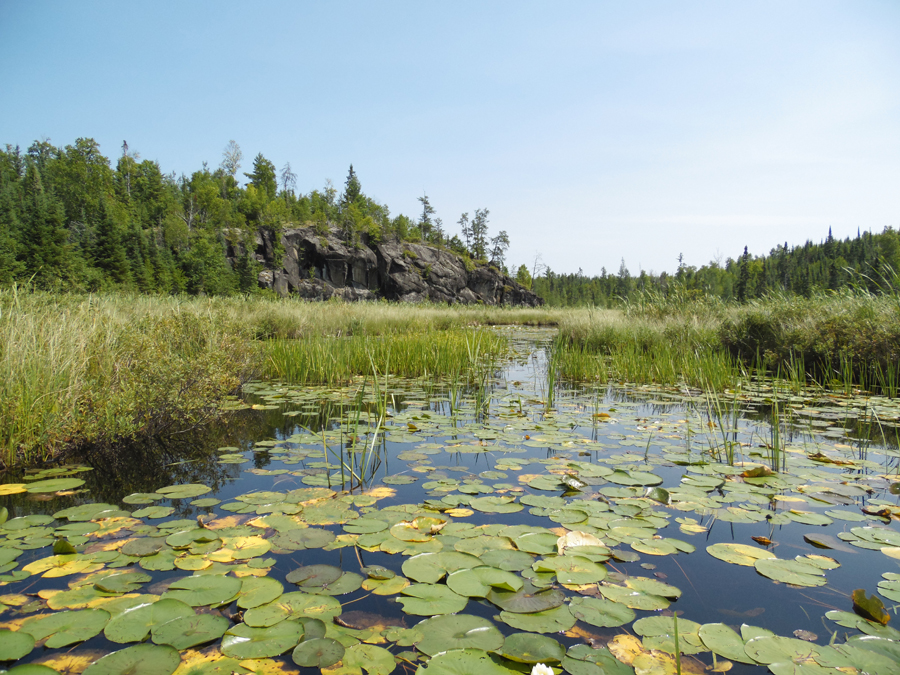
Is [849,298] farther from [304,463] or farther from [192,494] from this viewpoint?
[192,494]

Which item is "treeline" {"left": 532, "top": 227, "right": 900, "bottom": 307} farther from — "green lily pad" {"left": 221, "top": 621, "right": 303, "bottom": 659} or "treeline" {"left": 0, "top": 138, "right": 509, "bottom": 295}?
"green lily pad" {"left": 221, "top": 621, "right": 303, "bottom": 659}

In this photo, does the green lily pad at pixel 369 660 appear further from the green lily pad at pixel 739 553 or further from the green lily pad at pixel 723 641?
the green lily pad at pixel 739 553

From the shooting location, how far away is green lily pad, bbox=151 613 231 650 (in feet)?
4.12

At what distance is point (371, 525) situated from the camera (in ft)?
6.81

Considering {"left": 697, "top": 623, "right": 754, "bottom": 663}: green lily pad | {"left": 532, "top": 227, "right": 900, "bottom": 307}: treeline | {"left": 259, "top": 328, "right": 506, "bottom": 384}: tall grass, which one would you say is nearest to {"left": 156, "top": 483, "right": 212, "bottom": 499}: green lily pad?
{"left": 697, "top": 623, "right": 754, "bottom": 663}: green lily pad

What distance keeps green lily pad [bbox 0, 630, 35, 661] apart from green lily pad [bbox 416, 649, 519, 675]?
1066 millimetres

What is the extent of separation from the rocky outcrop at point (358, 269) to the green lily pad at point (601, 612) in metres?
41.9

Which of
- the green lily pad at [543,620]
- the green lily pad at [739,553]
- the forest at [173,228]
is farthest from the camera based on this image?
the forest at [173,228]

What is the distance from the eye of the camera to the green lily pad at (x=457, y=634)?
4.16ft

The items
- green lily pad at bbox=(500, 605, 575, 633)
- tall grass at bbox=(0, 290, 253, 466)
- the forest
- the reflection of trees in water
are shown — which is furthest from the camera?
the forest

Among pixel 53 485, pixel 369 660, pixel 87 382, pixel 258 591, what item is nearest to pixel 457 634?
pixel 369 660

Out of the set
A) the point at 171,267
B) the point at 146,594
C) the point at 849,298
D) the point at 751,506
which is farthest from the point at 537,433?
the point at 171,267

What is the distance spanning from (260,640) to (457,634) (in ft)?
1.91

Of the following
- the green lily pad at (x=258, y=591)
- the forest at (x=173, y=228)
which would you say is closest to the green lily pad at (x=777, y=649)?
the green lily pad at (x=258, y=591)
